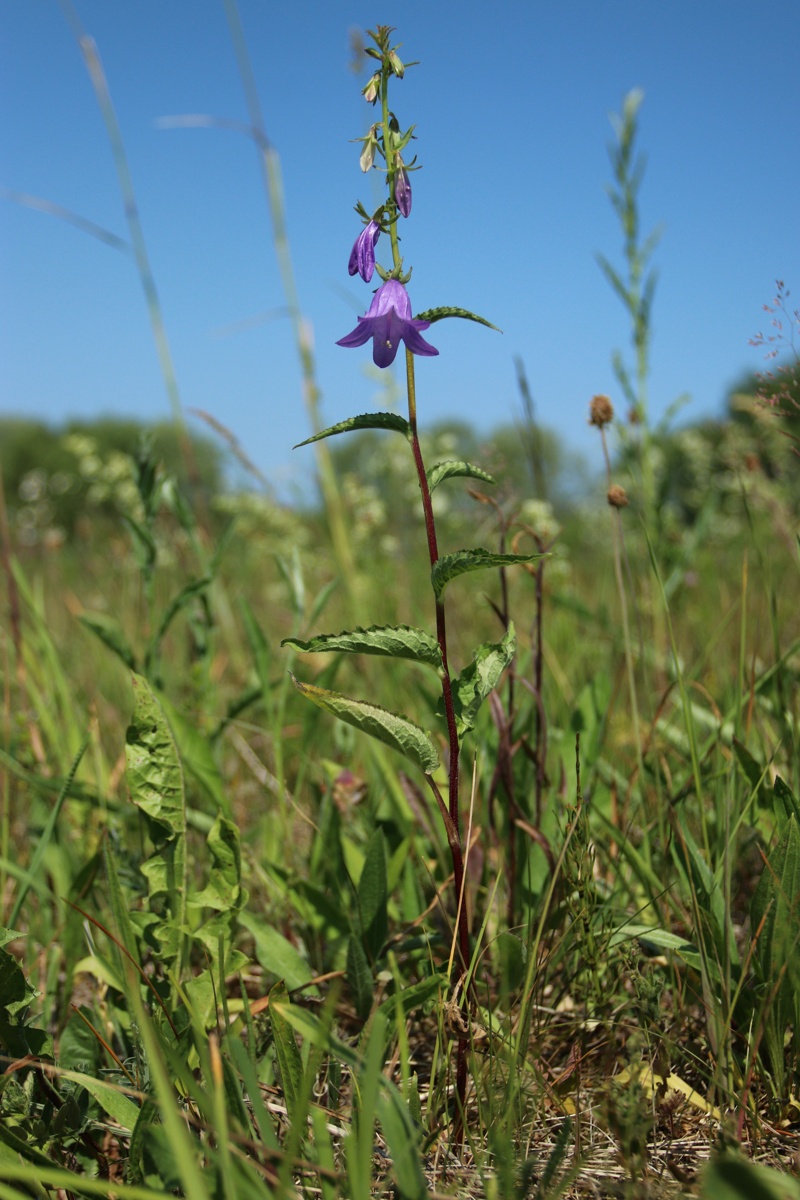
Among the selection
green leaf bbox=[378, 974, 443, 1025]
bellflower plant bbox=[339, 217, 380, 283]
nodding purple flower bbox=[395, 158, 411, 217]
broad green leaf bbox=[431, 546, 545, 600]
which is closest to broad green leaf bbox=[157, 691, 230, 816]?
green leaf bbox=[378, 974, 443, 1025]

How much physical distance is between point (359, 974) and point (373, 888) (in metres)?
0.14

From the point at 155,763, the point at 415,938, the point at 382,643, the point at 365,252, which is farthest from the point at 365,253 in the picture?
the point at 415,938

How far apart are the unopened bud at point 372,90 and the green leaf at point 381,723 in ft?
2.66

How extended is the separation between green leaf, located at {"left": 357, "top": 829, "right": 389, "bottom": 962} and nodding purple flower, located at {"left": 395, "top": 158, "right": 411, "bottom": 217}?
3.20 ft

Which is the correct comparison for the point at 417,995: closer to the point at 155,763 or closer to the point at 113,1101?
the point at 113,1101

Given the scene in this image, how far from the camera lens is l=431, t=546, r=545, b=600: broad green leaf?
3.33 ft

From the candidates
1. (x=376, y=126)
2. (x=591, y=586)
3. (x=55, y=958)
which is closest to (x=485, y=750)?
(x=55, y=958)

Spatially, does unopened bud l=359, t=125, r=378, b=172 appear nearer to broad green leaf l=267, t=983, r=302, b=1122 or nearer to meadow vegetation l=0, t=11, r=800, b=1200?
meadow vegetation l=0, t=11, r=800, b=1200

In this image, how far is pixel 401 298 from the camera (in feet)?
3.65

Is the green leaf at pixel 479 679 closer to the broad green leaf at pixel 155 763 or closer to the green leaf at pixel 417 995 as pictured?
the green leaf at pixel 417 995

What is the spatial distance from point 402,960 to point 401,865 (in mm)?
173

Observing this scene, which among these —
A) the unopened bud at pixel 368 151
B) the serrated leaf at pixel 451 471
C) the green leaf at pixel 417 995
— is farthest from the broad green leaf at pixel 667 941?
the unopened bud at pixel 368 151

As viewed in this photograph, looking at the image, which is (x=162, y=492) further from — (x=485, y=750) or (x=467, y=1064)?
(x=467, y=1064)

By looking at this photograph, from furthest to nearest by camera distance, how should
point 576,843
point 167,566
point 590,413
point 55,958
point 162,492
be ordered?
1. point 167,566
2. point 162,492
3. point 590,413
4. point 55,958
5. point 576,843
